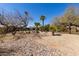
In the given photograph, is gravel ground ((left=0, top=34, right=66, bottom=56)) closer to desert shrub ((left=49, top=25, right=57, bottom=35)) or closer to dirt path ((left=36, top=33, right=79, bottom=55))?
dirt path ((left=36, top=33, right=79, bottom=55))

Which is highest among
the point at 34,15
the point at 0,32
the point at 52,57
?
the point at 34,15

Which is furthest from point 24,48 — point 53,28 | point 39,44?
point 53,28

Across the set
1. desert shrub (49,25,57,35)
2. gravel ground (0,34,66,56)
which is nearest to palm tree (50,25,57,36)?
desert shrub (49,25,57,35)

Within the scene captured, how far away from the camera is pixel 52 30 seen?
3168 mm

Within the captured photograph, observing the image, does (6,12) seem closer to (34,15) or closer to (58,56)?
(34,15)

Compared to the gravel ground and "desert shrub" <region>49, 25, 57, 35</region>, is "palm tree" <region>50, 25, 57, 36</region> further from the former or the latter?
the gravel ground

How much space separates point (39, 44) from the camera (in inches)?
125

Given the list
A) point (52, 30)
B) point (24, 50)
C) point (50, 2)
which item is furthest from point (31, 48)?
point (50, 2)

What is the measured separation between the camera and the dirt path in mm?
3113

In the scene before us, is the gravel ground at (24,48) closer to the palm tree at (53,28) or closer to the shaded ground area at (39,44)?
the shaded ground area at (39,44)

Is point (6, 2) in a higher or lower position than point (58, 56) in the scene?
higher

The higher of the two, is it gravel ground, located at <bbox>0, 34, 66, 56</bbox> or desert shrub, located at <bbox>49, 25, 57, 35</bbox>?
desert shrub, located at <bbox>49, 25, 57, 35</bbox>

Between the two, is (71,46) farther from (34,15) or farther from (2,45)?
(2,45)

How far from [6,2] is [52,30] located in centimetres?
63
